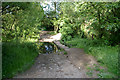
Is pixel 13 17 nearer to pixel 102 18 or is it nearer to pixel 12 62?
pixel 12 62

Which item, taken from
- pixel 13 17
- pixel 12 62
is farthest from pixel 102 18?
pixel 12 62

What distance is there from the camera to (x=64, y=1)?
1505cm

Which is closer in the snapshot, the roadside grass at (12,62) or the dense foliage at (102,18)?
the roadside grass at (12,62)

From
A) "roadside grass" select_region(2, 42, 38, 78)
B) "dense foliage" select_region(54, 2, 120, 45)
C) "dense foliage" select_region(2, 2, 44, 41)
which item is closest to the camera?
"roadside grass" select_region(2, 42, 38, 78)

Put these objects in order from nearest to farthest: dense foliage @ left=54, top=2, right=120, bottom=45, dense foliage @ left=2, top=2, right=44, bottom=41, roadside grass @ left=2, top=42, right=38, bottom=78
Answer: roadside grass @ left=2, top=42, right=38, bottom=78 < dense foliage @ left=2, top=2, right=44, bottom=41 < dense foliage @ left=54, top=2, right=120, bottom=45

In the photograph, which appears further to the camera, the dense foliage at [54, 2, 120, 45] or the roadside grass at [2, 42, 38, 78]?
the dense foliage at [54, 2, 120, 45]

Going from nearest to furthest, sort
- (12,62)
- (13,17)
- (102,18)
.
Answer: (12,62) → (13,17) → (102,18)

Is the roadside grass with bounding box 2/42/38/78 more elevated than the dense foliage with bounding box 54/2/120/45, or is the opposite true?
the dense foliage with bounding box 54/2/120/45

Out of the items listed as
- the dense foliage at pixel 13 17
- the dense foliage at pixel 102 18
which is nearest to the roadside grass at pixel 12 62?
the dense foliage at pixel 13 17

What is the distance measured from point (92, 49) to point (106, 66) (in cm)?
231

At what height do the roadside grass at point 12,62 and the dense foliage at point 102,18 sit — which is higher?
the dense foliage at point 102,18

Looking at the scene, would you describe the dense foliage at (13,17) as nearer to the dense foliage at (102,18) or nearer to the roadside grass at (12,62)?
the roadside grass at (12,62)

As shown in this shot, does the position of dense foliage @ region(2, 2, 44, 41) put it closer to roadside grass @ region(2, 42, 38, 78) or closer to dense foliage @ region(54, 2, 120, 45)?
roadside grass @ region(2, 42, 38, 78)

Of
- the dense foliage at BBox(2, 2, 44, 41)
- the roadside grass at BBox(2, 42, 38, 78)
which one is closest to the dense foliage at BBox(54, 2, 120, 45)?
the dense foliage at BBox(2, 2, 44, 41)
